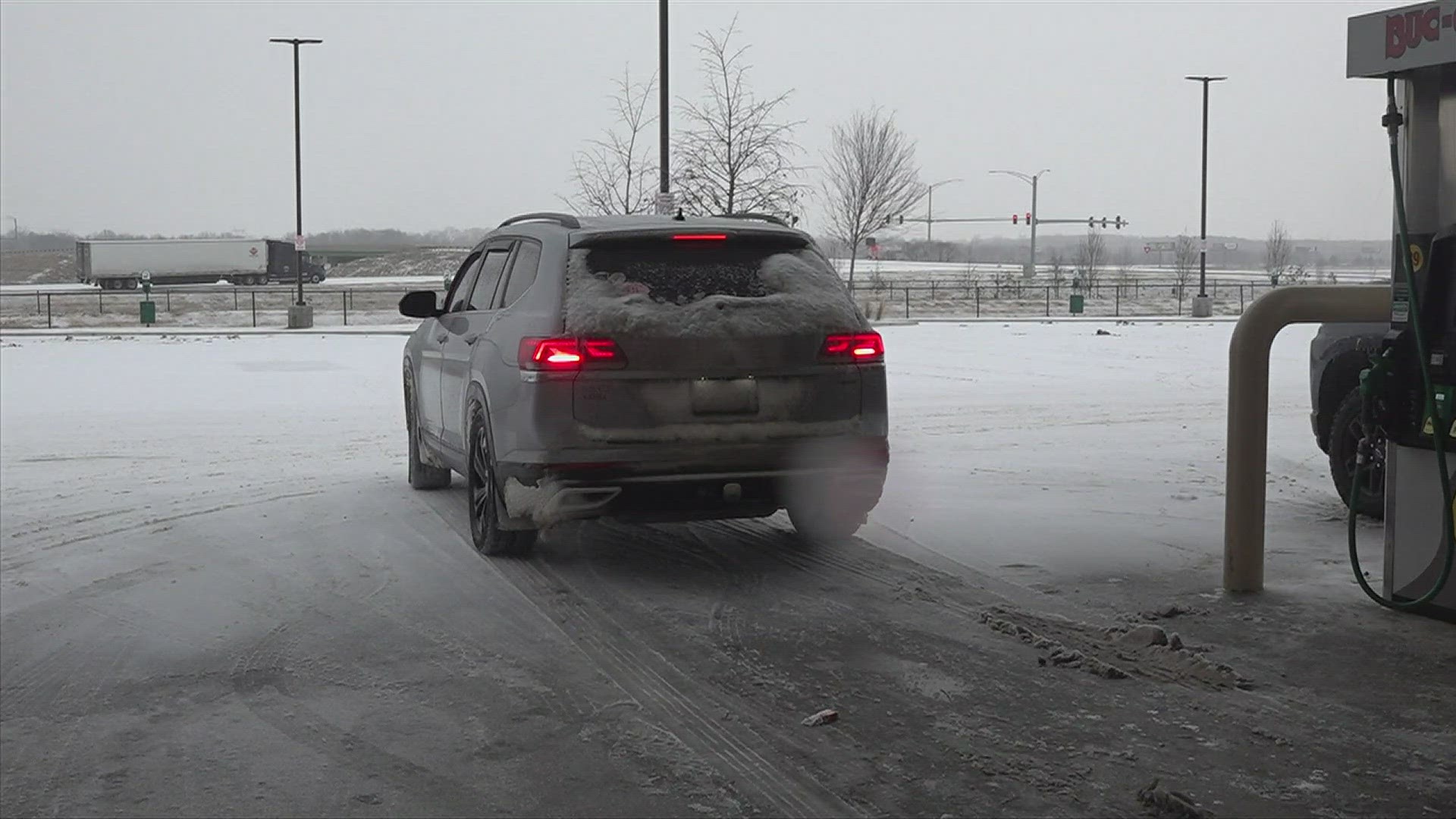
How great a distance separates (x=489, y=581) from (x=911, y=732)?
2.96 m

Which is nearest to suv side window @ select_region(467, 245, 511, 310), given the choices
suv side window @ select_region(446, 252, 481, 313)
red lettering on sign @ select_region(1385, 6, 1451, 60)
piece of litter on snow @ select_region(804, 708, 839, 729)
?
suv side window @ select_region(446, 252, 481, 313)

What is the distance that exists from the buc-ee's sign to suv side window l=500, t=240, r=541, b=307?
4001mm

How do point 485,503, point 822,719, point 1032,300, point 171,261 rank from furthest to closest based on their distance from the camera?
1. point 171,261
2. point 1032,300
3. point 485,503
4. point 822,719

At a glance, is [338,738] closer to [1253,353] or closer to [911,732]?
[911,732]

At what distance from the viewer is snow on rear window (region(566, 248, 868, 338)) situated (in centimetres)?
704

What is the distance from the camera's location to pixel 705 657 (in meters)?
5.72

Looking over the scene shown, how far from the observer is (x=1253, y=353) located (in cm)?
671

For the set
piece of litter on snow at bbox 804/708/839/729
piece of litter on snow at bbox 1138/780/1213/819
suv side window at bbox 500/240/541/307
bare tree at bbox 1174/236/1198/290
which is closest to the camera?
piece of litter on snow at bbox 1138/780/1213/819

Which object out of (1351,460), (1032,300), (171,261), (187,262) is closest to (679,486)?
(1351,460)

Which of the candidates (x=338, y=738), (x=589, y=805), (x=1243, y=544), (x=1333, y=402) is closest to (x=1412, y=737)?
(x=1243, y=544)

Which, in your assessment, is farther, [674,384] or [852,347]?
[852,347]

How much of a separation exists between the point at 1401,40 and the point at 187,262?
76.2m

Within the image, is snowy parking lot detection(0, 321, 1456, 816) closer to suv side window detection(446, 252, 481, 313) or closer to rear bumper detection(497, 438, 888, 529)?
rear bumper detection(497, 438, 888, 529)

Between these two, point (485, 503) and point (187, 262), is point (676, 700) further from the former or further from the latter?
point (187, 262)
